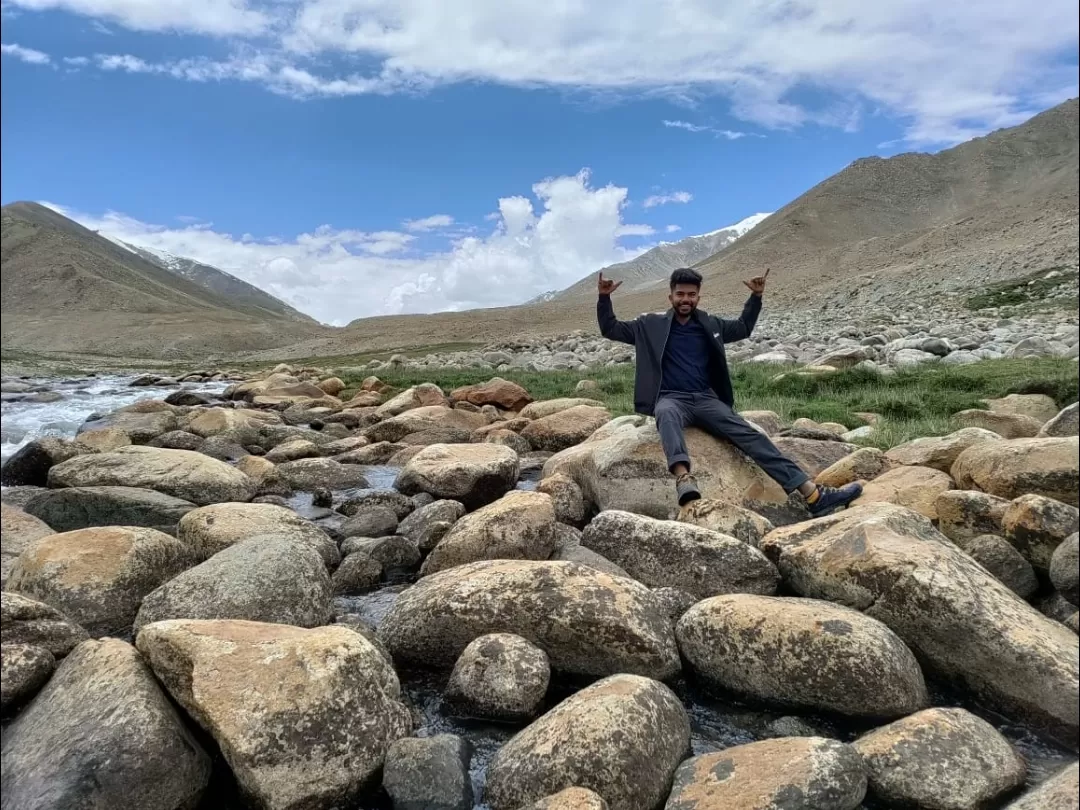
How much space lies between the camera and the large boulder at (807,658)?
380 cm

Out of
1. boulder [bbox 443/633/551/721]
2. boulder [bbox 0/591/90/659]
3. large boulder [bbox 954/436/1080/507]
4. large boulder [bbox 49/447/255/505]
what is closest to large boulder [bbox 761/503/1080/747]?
large boulder [bbox 954/436/1080/507]

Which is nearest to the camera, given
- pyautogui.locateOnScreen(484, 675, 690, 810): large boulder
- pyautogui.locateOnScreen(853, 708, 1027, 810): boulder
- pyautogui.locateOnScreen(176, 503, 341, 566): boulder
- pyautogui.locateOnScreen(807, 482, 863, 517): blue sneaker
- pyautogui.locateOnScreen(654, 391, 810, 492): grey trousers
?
pyautogui.locateOnScreen(853, 708, 1027, 810): boulder

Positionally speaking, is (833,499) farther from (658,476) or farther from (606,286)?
(606,286)

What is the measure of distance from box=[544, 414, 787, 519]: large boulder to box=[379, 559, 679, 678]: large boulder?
2299mm

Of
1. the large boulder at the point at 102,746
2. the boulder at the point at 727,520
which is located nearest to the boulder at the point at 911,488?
the boulder at the point at 727,520

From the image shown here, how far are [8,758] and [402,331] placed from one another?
4420 centimetres

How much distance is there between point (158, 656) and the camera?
3.60 meters

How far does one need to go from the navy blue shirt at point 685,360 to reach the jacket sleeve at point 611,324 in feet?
1.30

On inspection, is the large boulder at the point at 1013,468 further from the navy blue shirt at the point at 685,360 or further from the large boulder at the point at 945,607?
the navy blue shirt at the point at 685,360

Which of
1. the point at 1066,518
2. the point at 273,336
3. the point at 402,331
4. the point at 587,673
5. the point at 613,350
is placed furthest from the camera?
the point at 402,331

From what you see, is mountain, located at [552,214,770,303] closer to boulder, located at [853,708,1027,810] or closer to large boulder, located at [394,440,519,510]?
large boulder, located at [394,440,519,510]

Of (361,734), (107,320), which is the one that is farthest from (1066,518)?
(107,320)

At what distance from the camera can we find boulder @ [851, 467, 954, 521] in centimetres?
580

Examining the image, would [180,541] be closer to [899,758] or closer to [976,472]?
[899,758]
